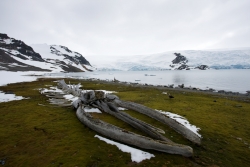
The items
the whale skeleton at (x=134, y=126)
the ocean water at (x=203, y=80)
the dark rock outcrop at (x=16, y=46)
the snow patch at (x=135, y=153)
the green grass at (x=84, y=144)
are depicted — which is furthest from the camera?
the dark rock outcrop at (x=16, y=46)

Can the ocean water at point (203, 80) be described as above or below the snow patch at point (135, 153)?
above

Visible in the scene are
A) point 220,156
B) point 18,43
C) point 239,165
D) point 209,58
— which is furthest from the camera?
point 18,43

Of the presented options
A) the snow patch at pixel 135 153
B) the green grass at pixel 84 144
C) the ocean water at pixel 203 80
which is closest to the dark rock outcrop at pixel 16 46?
the ocean water at pixel 203 80

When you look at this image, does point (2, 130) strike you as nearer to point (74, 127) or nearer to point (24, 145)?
point (24, 145)

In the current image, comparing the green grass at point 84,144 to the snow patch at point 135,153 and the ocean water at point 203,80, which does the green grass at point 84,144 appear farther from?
the ocean water at point 203,80

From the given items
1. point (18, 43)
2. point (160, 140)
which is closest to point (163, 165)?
point (160, 140)

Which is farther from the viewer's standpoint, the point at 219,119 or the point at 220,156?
the point at 219,119

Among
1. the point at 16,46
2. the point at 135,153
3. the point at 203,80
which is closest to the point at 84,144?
the point at 135,153

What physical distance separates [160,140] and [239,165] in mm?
3301

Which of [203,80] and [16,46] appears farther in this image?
[16,46]

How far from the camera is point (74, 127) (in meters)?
9.74

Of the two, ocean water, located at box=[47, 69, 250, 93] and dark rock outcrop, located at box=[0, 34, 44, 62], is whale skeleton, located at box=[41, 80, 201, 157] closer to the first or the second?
ocean water, located at box=[47, 69, 250, 93]

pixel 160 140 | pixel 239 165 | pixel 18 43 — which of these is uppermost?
pixel 18 43

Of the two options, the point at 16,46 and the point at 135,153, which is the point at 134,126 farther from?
the point at 16,46
